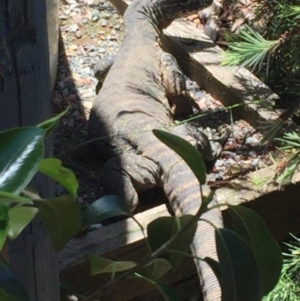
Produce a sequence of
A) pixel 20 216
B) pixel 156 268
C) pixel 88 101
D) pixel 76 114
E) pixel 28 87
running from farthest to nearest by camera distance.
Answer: pixel 88 101
pixel 76 114
pixel 156 268
pixel 28 87
pixel 20 216

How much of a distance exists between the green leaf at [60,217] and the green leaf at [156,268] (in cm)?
12

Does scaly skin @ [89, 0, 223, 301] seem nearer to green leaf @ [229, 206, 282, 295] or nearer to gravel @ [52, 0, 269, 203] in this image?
gravel @ [52, 0, 269, 203]

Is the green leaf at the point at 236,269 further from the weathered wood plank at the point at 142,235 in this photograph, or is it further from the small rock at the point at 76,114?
the small rock at the point at 76,114

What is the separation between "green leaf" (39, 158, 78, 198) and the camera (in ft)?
2.62

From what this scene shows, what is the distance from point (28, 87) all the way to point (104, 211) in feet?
0.75

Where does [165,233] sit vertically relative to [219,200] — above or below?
above

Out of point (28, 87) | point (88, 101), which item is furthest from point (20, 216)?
point (88, 101)

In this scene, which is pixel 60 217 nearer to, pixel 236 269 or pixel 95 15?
pixel 236 269

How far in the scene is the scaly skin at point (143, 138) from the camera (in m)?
2.04

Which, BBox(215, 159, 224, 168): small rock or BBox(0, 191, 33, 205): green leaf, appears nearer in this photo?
BBox(0, 191, 33, 205): green leaf

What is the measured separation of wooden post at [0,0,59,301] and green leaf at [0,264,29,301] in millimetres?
246

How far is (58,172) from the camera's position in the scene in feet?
2.64

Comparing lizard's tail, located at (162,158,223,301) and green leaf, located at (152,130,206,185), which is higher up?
green leaf, located at (152,130,206,185)

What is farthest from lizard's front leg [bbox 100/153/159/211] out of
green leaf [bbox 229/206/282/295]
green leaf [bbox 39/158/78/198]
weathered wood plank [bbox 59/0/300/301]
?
green leaf [bbox 39/158/78/198]
